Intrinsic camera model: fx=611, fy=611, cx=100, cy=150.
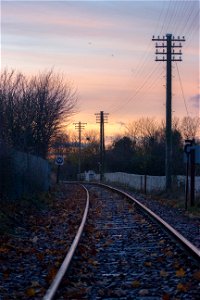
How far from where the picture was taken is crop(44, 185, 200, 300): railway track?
8438 millimetres

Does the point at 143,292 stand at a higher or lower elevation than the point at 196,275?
lower

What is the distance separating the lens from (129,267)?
10523mm

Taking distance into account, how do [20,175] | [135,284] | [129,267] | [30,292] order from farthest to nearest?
[20,175] < [129,267] < [135,284] < [30,292]

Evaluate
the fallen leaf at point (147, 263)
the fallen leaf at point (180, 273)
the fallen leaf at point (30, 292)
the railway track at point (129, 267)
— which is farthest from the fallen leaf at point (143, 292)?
the fallen leaf at point (147, 263)

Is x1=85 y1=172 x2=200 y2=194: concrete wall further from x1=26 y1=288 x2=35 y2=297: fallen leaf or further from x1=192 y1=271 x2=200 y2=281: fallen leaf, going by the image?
x1=26 y1=288 x2=35 y2=297: fallen leaf

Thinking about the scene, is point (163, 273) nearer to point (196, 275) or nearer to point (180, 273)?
point (180, 273)

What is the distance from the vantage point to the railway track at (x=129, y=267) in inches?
332

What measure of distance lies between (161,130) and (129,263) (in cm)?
9832

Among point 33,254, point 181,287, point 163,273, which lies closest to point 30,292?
point 181,287

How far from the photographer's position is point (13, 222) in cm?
1748

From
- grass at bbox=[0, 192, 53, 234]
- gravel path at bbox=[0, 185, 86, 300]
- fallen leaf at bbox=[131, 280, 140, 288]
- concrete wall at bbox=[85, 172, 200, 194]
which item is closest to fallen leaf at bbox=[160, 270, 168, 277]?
fallen leaf at bbox=[131, 280, 140, 288]

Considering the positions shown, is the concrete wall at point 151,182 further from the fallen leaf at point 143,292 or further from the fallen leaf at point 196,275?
the fallen leaf at point 143,292

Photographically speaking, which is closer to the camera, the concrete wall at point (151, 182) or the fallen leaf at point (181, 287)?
the fallen leaf at point (181, 287)

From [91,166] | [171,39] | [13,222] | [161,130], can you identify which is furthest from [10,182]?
[91,166]
